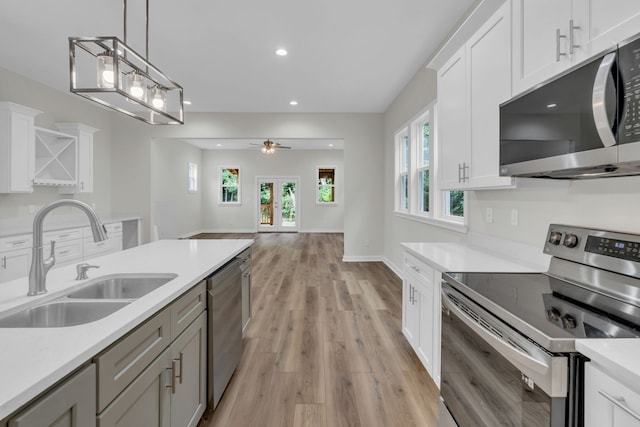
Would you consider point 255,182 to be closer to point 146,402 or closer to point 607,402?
point 146,402

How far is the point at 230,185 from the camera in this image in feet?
35.6

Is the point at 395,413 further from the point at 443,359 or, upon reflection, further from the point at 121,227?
the point at 121,227

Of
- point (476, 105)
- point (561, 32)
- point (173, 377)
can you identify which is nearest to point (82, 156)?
point (173, 377)

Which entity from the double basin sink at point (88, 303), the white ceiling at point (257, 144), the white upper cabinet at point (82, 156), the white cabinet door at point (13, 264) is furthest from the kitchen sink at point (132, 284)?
the white ceiling at point (257, 144)

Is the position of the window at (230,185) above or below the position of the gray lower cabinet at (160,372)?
above

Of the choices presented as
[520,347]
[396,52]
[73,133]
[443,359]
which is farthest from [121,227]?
[520,347]

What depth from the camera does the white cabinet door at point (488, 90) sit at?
170 cm

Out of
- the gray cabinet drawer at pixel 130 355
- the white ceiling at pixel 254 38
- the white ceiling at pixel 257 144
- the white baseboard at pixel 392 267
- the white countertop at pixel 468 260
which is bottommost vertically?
the white baseboard at pixel 392 267

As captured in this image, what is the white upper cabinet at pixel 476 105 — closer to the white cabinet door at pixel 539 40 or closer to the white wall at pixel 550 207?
the white cabinet door at pixel 539 40

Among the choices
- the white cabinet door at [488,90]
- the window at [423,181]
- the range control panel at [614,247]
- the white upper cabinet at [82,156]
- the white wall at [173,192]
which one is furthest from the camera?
the white wall at [173,192]

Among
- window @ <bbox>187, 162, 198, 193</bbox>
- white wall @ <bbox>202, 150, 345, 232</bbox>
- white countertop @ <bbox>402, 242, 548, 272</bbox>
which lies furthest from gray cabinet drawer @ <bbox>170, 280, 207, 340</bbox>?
white wall @ <bbox>202, 150, 345, 232</bbox>

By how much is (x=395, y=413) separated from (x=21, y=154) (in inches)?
204

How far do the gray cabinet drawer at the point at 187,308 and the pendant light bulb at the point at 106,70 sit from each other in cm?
127

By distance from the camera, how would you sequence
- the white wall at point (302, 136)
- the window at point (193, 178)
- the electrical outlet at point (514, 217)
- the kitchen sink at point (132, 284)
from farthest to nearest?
the window at point (193, 178) → the white wall at point (302, 136) → the electrical outlet at point (514, 217) → the kitchen sink at point (132, 284)
